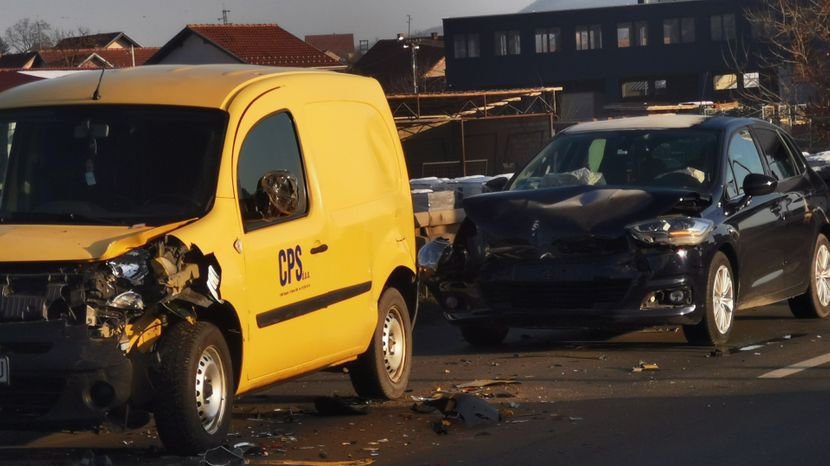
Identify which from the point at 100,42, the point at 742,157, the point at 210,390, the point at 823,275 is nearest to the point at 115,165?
the point at 210,390

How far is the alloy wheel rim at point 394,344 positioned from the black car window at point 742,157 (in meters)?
3.42

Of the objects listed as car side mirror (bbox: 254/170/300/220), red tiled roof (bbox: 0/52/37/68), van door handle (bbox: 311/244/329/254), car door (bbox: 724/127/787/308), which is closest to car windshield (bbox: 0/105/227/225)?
car side mirror (bbox: 254/170/300/220)

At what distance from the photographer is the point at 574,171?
11.3 m

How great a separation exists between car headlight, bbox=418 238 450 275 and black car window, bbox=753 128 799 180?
3.03 m

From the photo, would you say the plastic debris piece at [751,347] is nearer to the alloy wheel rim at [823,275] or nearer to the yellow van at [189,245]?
the alloy wheel rim at [823,275]

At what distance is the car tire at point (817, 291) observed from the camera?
39.1 ft

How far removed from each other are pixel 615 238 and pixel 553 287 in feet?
1.94

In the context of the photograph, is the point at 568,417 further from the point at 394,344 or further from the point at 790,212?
the point at 790,212

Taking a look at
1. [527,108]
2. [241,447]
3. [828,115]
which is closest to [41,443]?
[241,447]

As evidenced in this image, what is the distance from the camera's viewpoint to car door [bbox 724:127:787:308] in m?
10.7

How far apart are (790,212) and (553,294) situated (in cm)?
269

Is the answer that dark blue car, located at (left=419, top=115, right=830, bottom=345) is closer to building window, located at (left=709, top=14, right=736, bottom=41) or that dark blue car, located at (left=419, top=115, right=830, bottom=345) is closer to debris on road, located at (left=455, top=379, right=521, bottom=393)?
debris on road, located at (left=455, top=379, right=521, bottom=393)

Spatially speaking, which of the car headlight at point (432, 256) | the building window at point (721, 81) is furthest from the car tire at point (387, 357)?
the building window at point (721, 81)

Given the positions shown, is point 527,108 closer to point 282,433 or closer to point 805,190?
point 805,190
